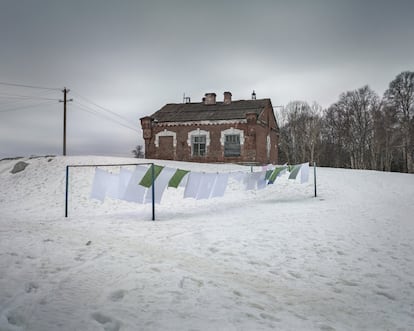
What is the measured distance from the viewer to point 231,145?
904 inches

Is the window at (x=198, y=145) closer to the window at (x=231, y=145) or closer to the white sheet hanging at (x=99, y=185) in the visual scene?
the window at (x=231, y=145)

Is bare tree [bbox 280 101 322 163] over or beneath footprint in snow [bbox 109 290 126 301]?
over

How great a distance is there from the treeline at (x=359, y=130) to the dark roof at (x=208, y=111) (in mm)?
12103

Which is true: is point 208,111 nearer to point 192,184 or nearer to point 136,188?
point 192,184

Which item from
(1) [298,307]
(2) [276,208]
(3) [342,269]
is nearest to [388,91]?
(2) [276,208]

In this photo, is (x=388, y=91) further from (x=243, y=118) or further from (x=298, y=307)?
(x=298, y=307)

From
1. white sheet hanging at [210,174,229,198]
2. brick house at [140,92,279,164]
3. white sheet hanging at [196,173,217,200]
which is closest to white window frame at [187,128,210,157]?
brick house at [140,92,279,164]

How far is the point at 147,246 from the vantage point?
17.9 ft

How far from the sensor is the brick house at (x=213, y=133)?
888 inches

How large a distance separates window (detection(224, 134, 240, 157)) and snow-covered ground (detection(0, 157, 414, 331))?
1351 cm

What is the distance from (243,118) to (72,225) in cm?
1761

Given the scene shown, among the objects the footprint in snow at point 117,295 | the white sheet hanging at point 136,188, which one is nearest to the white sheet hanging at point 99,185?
the white sheet hanging at point 136,188

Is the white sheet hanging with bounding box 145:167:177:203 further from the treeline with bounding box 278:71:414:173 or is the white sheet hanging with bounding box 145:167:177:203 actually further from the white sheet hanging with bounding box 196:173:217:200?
the treeline with bounding box 278:71:414:173

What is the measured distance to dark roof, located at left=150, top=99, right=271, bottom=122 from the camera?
23.5 meters
